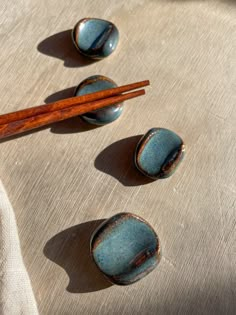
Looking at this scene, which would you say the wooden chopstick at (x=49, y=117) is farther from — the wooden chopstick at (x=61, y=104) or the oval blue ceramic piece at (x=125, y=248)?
the oval blue ceramic piece at (x=125, y=248)

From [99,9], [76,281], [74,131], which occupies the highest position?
[99,9]

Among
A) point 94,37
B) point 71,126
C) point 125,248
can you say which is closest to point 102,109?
point 71,126

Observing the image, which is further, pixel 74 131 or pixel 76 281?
pixel 74 131

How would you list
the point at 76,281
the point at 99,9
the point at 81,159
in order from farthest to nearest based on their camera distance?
the point at 99,9 → the point at 81,159 → the point at 76,281

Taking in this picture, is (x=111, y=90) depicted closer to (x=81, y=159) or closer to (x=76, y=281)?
(x=81, y=159)

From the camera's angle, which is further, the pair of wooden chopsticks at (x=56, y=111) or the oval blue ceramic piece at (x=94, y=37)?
the oval blue ceramic piece at (x=94, y=37)

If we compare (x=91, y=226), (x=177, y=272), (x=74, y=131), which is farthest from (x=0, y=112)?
(x=177, y=272)

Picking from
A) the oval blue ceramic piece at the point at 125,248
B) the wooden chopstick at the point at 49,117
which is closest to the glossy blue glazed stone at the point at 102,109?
the wooden chopstick at the point at 49,117
